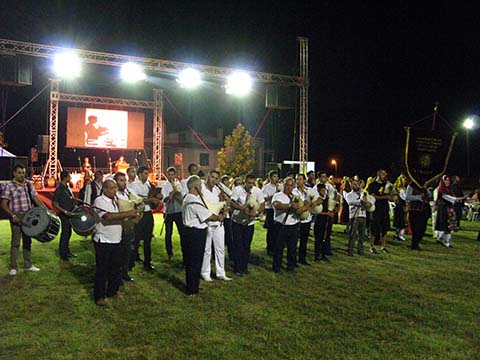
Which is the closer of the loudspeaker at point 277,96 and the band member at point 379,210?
the band member at point 379,210

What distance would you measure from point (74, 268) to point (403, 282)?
606cm

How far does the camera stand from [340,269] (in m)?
8.88

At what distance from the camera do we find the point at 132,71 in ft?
64.2

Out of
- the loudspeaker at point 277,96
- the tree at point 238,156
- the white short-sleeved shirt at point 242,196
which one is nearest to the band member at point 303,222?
the white short-sleeved shirt at point 242,196

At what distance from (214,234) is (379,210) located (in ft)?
16.1

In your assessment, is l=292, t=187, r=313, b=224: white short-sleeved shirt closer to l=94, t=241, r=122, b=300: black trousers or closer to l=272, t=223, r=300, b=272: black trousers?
l=272, t=223, r=300, b=272: black trousers

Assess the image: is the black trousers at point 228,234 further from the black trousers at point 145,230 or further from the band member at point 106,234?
the band member at point 106,234

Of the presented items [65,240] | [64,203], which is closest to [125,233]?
[64,203]

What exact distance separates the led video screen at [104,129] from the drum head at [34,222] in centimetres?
2158

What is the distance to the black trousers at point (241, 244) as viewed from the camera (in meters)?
8.20

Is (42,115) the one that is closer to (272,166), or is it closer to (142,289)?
(272,166)

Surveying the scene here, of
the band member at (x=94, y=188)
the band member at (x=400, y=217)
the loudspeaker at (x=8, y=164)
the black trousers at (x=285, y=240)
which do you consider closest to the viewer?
the black trousers at (x=285, y=240)

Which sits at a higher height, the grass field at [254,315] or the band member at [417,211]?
the band member at [417,211]

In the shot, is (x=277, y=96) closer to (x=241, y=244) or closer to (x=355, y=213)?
(x=355, y=213)
